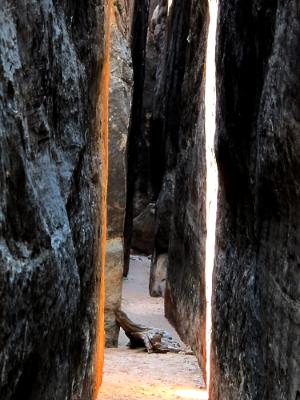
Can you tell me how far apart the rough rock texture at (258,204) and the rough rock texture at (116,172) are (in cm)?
312

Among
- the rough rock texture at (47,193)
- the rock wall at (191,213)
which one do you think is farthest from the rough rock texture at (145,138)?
the rough rock texture at (47,193)

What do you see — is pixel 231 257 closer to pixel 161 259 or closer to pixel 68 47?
pixel 68 47

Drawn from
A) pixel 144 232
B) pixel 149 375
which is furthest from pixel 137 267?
pixel 149 375

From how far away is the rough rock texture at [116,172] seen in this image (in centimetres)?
810

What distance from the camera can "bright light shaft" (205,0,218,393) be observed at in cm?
564

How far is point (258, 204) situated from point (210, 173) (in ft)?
8.41

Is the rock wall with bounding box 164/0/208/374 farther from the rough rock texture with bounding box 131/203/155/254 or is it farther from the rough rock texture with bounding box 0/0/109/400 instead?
the rough rock texture with bounding box 131/203/155/254

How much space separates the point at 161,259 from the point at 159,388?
22.9 ft

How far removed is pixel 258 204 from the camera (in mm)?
3496

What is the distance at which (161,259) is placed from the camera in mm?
12570

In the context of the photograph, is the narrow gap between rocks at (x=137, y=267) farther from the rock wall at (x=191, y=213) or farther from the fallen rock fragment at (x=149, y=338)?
the rock wall at (x=191, y=213)

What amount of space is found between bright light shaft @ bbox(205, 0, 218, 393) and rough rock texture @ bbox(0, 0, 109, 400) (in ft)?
4.73

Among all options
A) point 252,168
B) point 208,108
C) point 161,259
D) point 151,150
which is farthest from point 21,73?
point 151,150

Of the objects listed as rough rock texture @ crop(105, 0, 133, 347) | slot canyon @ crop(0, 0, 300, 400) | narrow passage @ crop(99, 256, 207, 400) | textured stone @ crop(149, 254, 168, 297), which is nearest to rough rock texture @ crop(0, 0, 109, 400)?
slot canyon @ crop(0, 0, 300, 400)
